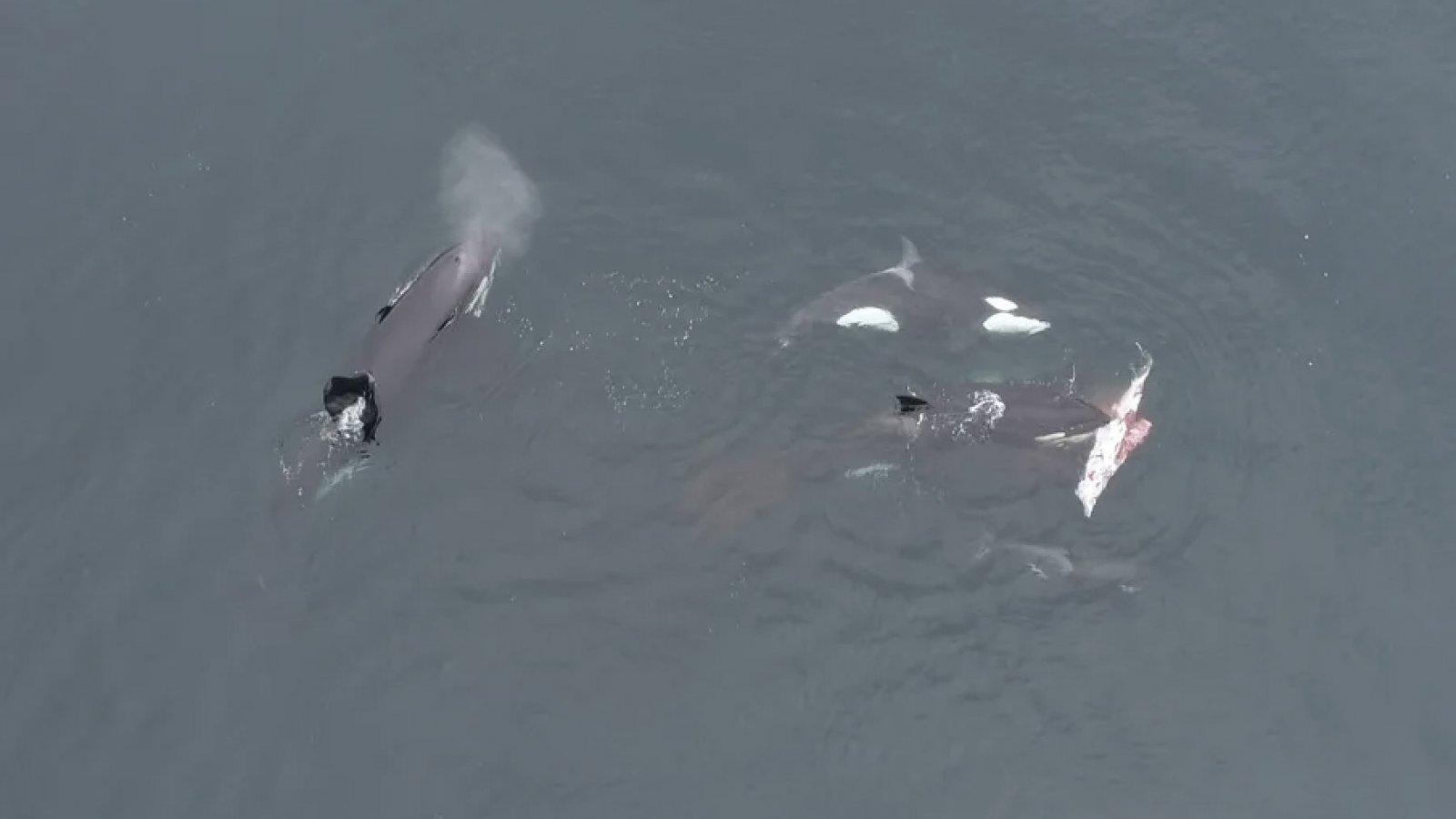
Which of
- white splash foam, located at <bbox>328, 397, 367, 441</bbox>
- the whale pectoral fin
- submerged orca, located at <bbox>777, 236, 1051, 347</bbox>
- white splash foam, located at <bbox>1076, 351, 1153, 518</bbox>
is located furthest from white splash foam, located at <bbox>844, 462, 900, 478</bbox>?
white splash foam, located at <bbox>328, 397, 367, 441</bbox>

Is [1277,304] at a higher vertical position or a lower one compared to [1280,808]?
higher

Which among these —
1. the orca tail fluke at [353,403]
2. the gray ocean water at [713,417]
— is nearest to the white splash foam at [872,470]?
the gray ocean water at [713,417]

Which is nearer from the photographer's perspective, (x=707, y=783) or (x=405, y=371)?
(x=707, y=783)

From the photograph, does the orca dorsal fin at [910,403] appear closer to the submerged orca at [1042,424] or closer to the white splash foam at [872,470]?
the submerged orca at [1042,424]

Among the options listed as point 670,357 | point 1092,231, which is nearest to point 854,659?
point 670,357

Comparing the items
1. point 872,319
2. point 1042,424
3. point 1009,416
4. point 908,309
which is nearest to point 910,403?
point 1009,416

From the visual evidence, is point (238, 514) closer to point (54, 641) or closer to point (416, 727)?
point (54, 641)
